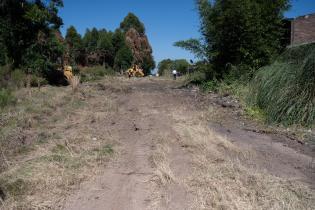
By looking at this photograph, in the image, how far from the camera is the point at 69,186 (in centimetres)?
438

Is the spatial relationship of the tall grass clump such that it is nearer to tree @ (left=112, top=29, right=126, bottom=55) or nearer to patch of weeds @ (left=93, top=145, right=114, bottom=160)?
patch of weeds @ (left=93, top=145, right=114, bottom=160)

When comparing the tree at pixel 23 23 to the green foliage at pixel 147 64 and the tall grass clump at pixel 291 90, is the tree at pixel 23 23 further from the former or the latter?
the green foliage at pixel 147 64

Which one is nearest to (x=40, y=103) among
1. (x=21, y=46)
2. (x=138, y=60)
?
(x=21, y=46)

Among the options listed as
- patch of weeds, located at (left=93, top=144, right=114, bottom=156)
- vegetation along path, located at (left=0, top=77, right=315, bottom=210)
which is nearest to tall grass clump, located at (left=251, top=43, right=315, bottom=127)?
vegetation along path, located at (left=0, top=77, right=315, bottom=210)

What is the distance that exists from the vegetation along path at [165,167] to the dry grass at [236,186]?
1cm

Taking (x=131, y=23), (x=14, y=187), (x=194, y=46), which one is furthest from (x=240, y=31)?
(x=131, y=23)

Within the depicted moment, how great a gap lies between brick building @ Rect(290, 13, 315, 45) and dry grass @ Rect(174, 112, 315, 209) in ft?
45.9

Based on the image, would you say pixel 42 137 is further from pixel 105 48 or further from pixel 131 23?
pixel 131 23

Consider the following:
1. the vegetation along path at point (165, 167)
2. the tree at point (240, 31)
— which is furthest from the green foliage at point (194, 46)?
the vegetation along path at point (165, 167)

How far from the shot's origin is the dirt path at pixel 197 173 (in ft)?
13.0

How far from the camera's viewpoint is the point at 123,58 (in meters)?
41.9

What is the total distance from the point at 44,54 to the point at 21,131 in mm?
12621

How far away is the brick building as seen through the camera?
18078 mm

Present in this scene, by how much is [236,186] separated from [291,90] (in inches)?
185
